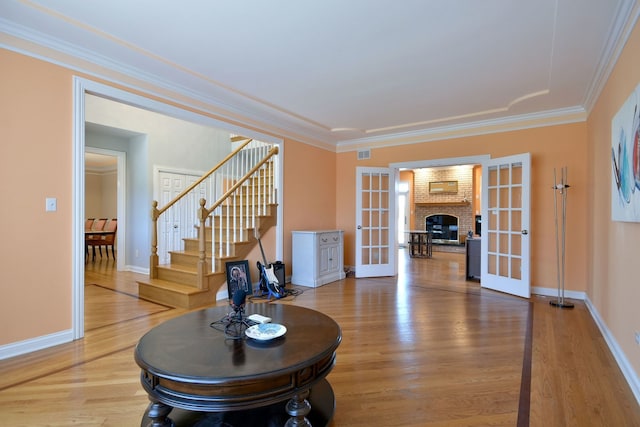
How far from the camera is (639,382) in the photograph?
2.08 meters

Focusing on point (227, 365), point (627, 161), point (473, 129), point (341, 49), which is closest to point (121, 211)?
point (341, 49)

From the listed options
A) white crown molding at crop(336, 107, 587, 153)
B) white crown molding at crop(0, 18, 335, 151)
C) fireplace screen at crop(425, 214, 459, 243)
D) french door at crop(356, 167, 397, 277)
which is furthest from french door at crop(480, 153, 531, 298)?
fireplace screen at crop(425, 214, 459, 243)

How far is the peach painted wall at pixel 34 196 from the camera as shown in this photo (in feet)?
8.41

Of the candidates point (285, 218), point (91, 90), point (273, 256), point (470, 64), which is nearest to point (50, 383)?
point (91, 90)

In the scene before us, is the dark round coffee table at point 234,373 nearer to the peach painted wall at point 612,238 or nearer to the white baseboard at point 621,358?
the white baseboard at point 621,358

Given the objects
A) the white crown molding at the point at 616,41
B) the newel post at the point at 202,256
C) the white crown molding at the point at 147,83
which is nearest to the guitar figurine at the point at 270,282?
the newel post at the point at 202,256

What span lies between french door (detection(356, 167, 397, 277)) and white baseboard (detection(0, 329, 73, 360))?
167 inches

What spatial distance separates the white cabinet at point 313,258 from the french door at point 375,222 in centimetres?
63

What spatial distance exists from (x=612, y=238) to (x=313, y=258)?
3.60 metres

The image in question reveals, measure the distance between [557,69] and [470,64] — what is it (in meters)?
0.94

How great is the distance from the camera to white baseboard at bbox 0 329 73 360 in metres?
2.55

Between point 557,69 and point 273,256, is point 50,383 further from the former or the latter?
point 557,69

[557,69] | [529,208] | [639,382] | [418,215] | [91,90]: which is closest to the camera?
[639,382]

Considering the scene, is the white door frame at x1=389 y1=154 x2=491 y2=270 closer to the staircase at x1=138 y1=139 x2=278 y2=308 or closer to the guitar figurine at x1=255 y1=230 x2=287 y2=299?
the staircase at x1=138 y1=139 x2=278 y2=308
